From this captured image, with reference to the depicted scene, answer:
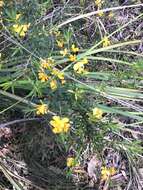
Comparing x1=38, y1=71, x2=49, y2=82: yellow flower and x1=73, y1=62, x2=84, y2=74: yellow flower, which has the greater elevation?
x1=73, y1=62, x2=84, y2=74: yellow flower

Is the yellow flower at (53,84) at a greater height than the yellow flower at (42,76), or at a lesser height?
lesser

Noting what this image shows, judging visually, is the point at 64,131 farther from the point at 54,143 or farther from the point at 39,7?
the point at 39,7

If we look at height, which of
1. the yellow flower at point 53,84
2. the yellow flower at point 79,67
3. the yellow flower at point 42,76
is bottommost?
the yellow flower at point 53,84

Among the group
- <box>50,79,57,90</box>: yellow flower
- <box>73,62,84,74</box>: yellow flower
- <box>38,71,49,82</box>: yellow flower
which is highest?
<box>73,62,84,74</box>: yellow flower

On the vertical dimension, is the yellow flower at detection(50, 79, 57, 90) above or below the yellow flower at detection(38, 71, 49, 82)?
below

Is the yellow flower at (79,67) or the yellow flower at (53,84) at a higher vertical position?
the yellow flower at (79,67)

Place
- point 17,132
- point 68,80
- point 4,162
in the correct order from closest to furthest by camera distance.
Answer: point 68,80, point 4,162, point 17,132

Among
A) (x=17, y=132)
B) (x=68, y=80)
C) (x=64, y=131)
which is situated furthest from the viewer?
(x=17, y=132)

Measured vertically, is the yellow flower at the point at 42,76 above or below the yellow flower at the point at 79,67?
below

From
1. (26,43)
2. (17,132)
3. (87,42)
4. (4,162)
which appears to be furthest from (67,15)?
(4,162)

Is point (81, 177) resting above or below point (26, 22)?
below

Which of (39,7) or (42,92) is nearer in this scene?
(42,92)
